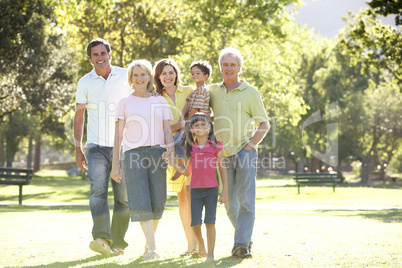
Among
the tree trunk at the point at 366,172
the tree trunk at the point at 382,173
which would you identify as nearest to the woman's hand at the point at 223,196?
the tree trunk at the point at 366,172

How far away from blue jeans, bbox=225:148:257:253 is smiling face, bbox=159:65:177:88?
48.1 inches

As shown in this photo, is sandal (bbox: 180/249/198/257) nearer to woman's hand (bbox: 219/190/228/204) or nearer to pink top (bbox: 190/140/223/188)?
woman's hand (bbox: 219/190/228/204)

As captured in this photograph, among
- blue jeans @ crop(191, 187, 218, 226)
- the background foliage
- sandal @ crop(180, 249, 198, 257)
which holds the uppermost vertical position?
the background foliage

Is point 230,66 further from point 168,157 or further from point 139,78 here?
point 168,157

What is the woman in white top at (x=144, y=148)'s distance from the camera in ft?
20.9

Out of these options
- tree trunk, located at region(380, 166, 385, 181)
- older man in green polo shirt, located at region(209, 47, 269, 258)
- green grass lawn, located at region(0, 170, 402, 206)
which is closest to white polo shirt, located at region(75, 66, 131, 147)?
older man in green polo shirt, located at region(209, 47, 269, 258)

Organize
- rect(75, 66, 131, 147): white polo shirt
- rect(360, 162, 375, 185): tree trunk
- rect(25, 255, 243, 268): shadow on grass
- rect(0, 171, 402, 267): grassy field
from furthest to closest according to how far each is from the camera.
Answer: rect(360, 162, 375, 185): tree trunk
rect(75, 66, 131, 147): white polo shirt
rect(0, 171, 402, 267): grassy field
rect(25, 255, 243, 268): shadow on grass

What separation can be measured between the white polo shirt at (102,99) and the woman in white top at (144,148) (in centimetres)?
45

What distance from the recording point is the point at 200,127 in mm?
6492

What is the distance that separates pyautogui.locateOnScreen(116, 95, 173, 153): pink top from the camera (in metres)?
6.41

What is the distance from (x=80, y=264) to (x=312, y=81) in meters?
46.2

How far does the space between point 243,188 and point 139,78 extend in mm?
1872

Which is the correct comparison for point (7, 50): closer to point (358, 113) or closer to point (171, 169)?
point (171, 169)

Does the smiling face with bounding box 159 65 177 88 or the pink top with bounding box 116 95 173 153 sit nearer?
the pink top with bounding box 116 95 173 153
